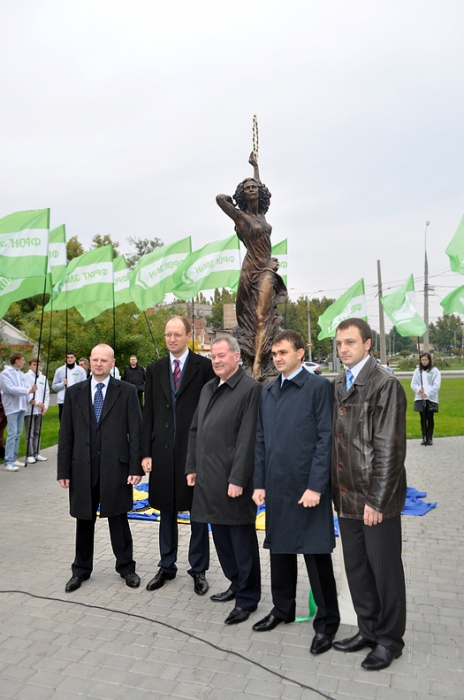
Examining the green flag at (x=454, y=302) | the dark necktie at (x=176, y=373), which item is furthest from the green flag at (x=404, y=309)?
the dark necktie at (x=176, y=373)

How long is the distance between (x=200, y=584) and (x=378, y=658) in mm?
1654

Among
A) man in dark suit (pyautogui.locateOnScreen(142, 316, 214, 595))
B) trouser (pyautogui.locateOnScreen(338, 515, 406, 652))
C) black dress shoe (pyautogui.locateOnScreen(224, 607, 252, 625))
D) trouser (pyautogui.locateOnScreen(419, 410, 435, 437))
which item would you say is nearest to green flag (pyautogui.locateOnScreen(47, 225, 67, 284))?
man in dark suit (pyautogui.locateOnScreen(142, 316, 214, 595))

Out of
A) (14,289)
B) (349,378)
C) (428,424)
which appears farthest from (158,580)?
(428,424)

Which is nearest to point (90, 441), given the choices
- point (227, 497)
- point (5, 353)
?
point (227, 497)

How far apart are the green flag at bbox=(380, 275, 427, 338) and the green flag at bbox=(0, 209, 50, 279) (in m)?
7.43

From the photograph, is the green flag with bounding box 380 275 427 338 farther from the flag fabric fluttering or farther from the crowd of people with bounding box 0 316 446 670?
the crowd of people with bounding box 0 316 446 670

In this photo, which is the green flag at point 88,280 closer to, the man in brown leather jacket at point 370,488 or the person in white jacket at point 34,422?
the person in white jacket at point 34,422

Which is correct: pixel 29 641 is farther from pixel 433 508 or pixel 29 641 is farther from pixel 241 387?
pixel 433 508

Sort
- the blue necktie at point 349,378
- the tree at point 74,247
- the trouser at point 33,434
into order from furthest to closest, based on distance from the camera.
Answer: the tree at point 74,247, the trouser at point 33,434, the blue necktie at point 349,378

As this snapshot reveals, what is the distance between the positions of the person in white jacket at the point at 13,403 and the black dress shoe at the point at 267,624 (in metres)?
7.26

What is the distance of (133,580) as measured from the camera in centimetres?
474

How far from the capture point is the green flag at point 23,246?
916cm

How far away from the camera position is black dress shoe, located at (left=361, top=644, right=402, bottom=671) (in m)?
3.34

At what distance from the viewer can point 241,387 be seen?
4137 mm
